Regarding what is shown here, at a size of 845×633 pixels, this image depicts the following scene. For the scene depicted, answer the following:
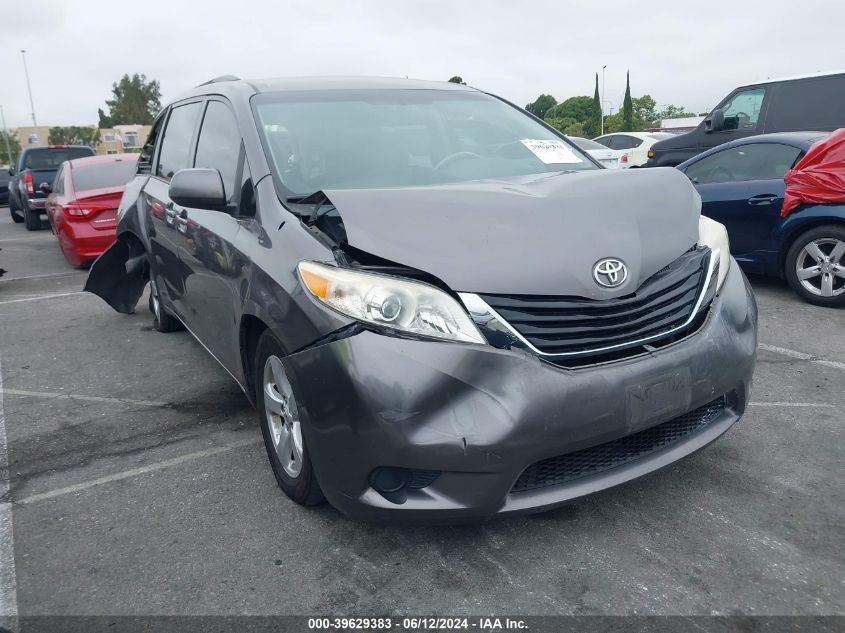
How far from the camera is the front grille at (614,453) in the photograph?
2.50 metres

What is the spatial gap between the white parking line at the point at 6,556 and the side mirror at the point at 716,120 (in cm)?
949

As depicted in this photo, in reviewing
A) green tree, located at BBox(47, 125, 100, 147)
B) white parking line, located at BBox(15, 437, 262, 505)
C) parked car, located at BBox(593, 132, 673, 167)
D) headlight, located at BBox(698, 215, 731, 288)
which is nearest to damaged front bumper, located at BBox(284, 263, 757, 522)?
headlight, located at BBox(698, 215, 731, 288)

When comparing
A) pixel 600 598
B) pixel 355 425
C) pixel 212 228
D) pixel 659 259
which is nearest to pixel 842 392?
pixel 659 259

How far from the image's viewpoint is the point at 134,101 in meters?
98.0

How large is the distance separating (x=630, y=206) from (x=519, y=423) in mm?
1003

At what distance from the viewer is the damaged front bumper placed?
2330 mm

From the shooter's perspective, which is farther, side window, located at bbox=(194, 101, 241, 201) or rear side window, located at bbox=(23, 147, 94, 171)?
rear side window, located at bbox=(23, 147, 94, 171)

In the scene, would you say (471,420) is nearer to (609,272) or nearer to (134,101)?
(609,272)

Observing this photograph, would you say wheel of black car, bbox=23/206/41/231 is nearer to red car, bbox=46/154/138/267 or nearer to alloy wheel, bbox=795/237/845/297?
red car, bbox=46/154/138/267

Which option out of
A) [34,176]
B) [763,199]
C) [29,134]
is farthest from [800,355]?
[29,134]

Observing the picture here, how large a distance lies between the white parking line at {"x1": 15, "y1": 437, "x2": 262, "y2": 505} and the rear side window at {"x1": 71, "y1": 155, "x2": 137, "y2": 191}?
660 centimetres

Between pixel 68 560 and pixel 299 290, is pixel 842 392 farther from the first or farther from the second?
pixel 68 560

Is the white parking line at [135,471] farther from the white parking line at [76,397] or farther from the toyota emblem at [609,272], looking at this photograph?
the toyota emblem at [609,272]

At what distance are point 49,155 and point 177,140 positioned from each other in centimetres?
1513
